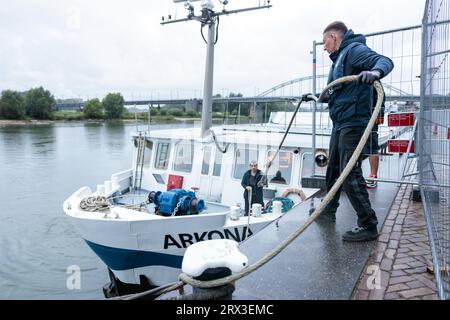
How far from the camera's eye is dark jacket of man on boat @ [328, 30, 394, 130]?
3.23 meters

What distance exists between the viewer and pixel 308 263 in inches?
115

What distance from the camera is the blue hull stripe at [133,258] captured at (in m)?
6.73

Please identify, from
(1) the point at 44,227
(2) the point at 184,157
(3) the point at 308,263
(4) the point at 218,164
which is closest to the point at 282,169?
(4) the point at 218,164

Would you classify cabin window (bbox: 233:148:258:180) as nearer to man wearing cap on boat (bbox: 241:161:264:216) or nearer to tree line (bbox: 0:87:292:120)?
man wearing cap on boat (bbox: 241:161:264:216)

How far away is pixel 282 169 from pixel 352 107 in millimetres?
4897

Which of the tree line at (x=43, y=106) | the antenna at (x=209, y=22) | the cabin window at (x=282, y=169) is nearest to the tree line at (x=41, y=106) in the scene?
the tree line at (x=43, y=106)

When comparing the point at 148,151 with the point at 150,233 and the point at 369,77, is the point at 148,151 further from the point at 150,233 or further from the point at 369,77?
the point at 369,77

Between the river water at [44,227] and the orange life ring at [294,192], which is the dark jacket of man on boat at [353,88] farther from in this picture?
the river water at [44,227]

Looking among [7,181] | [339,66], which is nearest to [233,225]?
[339,66]

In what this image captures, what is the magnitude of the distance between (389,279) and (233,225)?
4.04m

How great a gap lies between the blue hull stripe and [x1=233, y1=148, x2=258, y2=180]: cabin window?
248 cm

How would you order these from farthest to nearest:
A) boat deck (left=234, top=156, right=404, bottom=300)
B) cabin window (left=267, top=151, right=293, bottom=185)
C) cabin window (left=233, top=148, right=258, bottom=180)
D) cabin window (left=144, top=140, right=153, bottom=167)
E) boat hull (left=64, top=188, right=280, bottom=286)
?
cabin window (left=144, top=140, right=153, bottom=167) < cabin window (left=233, top=148, right=258, bottom=180) < cabin window (left=267, top=151, right=293, bottom=185) < boat hull (left=64, top=188, right=280, bottom=286) < boat deck (left=234, top=156, right=404, bottom=300)

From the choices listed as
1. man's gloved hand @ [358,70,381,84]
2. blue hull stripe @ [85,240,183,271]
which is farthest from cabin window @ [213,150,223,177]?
man's gloved hand @ [358,70,381,84]
